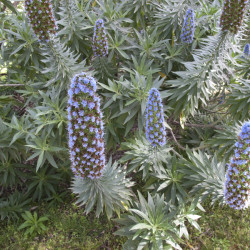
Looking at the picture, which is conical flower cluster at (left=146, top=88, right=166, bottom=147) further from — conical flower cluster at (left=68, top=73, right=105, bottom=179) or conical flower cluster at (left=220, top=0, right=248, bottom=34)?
conical flower cluster at (left=220, top=0, right=248, bottom=34)

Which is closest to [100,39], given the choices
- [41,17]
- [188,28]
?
[41,17]

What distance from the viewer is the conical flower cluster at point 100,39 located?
9.59ft

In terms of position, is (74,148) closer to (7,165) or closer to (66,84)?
(66,84)

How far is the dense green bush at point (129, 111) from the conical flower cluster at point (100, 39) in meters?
0.01

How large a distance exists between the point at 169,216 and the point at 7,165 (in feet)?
7.20

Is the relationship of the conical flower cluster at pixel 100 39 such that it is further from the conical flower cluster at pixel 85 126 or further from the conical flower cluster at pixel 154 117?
the conical flower cluster at pixel 85 126

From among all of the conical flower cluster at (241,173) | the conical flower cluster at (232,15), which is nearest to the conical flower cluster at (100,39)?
the conical flower cluster at (232,15)

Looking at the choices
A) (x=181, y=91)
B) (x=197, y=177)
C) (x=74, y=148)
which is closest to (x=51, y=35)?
(x=74, y=148)

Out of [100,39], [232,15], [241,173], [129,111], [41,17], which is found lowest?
[129,111]

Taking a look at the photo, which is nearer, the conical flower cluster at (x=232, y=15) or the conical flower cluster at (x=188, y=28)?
the conical flower cluster at (x=232, y=15)

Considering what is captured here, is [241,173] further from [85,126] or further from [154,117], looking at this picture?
[85,126]

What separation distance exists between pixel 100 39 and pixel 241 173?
1.96 m

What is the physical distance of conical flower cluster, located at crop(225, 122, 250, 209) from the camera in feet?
7.88

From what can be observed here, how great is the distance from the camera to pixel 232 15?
2781 mm
